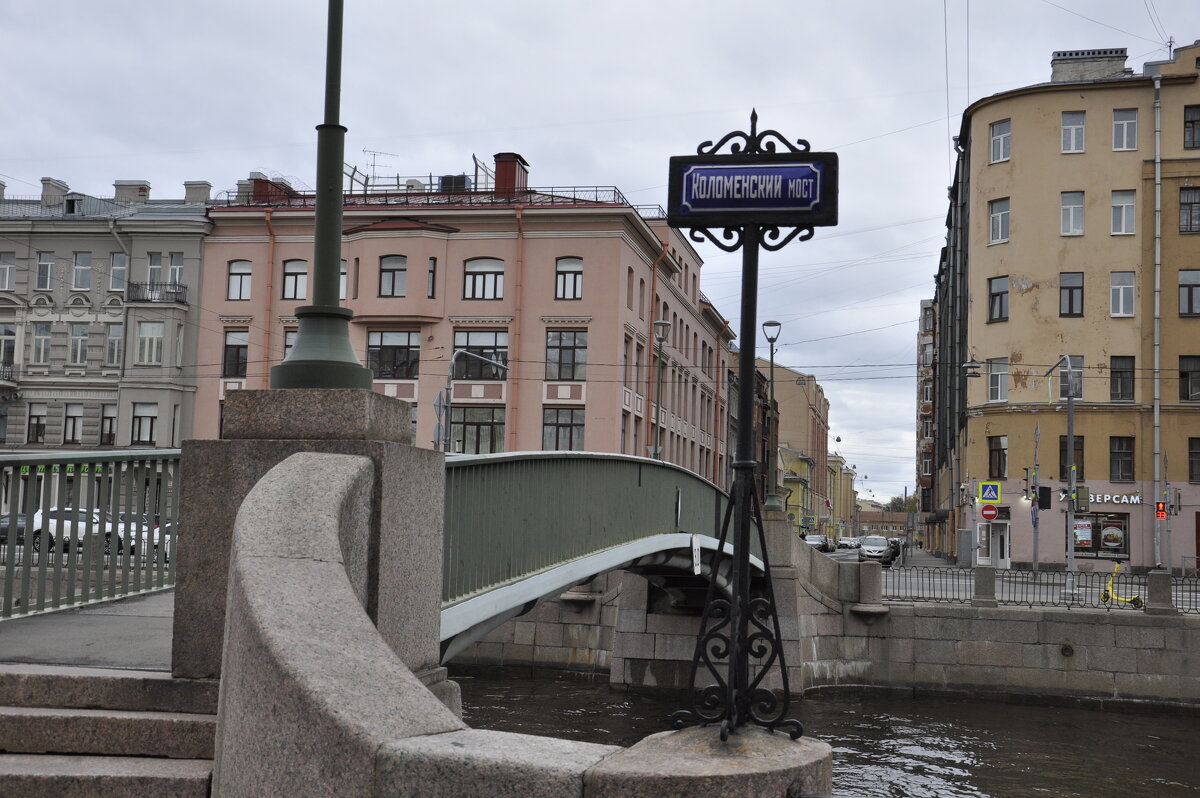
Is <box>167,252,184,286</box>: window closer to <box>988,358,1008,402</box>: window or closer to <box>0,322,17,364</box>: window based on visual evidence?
<box>0,322,17,364</box>: window

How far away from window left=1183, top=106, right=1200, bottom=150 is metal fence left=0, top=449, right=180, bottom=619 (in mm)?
38941

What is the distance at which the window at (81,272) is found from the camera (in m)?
44.7

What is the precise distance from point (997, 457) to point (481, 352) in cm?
1761

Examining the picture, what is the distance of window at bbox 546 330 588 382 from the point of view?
1559 inches

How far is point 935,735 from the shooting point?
59.1 feet

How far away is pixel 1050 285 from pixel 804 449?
68.9m

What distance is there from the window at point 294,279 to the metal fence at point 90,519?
122 feet

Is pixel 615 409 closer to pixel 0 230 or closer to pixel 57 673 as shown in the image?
pixel 0 230

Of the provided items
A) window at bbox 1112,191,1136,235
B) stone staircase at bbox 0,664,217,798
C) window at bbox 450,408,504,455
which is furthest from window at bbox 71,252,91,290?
stone staircase at bbox 0,664,217,798


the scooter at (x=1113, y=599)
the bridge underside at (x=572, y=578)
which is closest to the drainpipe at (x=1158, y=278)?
the scooter at (x=1113, y=599)

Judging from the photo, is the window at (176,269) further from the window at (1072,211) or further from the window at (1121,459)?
the window at (1121,459)

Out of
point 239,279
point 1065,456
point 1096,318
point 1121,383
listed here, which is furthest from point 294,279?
point 1121,383

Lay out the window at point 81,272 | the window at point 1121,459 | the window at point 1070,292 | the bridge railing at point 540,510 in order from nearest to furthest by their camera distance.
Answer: the bridge railing at point 540,510 < the window at point 1121,459 < the window at point 1070,292 < the window at point 81,272

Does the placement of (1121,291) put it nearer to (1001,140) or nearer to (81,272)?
(1001,140)
